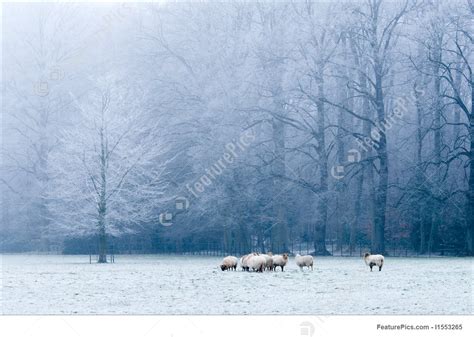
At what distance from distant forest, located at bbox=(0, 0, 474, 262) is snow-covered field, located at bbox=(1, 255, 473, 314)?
13835 millimetres

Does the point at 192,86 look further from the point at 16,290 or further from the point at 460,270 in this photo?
the point at 16,290

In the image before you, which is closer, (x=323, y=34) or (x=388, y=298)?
(x=388, y=298)

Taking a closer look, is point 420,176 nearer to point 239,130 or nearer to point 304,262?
point 239,130

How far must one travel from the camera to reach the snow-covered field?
51.8 ft

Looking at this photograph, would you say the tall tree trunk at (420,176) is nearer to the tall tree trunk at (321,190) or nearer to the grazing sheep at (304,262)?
the tall tree trunk at (321,190)

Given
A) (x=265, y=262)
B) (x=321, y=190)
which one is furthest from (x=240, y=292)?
(x=321, y=190)

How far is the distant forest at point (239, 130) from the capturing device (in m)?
40.8

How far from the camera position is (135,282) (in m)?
22.8

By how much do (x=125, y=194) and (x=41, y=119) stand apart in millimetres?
12334

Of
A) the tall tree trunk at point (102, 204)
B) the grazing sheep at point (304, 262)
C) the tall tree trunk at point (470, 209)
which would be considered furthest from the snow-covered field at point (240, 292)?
the tall tree trunk at point (470, 209)

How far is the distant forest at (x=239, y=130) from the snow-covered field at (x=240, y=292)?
13835 millimetres

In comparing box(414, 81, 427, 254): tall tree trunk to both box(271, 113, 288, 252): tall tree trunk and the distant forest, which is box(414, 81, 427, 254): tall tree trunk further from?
box(271, 113, 288, 252): tall tree trunk

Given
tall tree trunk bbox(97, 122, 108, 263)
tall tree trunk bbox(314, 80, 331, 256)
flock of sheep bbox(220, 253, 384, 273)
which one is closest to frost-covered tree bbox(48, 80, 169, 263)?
tall tree trunk bbox(97, 122, 108, 263)
